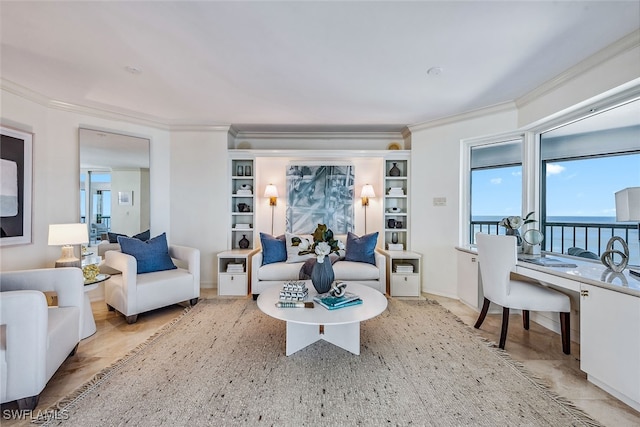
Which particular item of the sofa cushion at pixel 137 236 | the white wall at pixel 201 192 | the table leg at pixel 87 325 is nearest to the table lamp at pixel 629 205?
the white wall at pixel 201 192

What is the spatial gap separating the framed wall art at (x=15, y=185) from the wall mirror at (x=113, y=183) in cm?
48

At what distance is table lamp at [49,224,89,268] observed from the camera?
2539 millimetres

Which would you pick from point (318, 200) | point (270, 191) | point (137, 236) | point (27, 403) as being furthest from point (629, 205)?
point (137, 236)

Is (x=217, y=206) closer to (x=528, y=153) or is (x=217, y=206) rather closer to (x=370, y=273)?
(x=370, y=273)

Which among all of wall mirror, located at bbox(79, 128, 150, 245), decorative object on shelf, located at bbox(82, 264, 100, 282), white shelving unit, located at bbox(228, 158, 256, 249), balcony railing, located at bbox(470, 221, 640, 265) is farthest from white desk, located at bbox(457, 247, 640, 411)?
wall mirror, located at bbox(79, 128, 150, 245)

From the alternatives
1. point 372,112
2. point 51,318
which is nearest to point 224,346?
point 51,318

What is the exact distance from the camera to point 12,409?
156cm

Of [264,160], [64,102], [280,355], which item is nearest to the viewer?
[280,355]

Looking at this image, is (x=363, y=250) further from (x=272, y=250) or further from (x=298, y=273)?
(x=272, y=250)

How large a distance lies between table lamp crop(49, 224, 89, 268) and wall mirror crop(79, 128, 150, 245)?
71 cm

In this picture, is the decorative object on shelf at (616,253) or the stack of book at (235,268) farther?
the stack of book at (235,268)

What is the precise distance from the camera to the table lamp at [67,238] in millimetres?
2539

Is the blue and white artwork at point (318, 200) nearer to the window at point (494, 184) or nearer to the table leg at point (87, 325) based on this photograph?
A: the window at point (494, 184)

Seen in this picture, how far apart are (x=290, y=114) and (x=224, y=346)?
2757 millimetres
